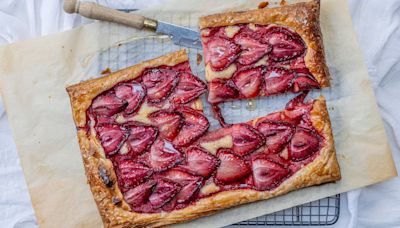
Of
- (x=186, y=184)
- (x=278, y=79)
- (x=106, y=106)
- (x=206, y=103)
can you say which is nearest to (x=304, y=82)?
(x=278, y=79)

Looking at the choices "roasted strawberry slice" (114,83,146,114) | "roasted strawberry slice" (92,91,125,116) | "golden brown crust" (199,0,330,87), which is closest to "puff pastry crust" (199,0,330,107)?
"golden brown crust" (199,0,330,87)

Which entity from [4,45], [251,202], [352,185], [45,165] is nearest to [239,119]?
[251,202]

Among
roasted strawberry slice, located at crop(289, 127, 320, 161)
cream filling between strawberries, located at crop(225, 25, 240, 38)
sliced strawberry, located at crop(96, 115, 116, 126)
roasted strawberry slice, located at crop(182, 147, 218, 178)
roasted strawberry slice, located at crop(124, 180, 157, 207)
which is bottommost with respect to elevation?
roasted strawberry slice, located at crop(124, 180, 157, 207)

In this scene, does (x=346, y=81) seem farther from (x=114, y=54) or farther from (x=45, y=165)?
(x=45, y=165)

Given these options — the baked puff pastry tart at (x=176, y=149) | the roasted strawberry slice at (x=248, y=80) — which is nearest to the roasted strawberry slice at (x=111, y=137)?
the baked puff pastry tart at (x=176, y=149)

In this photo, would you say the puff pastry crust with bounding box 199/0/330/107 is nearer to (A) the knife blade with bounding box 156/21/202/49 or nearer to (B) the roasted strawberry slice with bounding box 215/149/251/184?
(A) the knife blade with bounding box 156/21/202/49

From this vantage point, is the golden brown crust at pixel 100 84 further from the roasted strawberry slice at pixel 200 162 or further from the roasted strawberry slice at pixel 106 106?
the roasted strawberry slice at pixel 200 162

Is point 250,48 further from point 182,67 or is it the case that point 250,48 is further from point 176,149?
point 176,149
